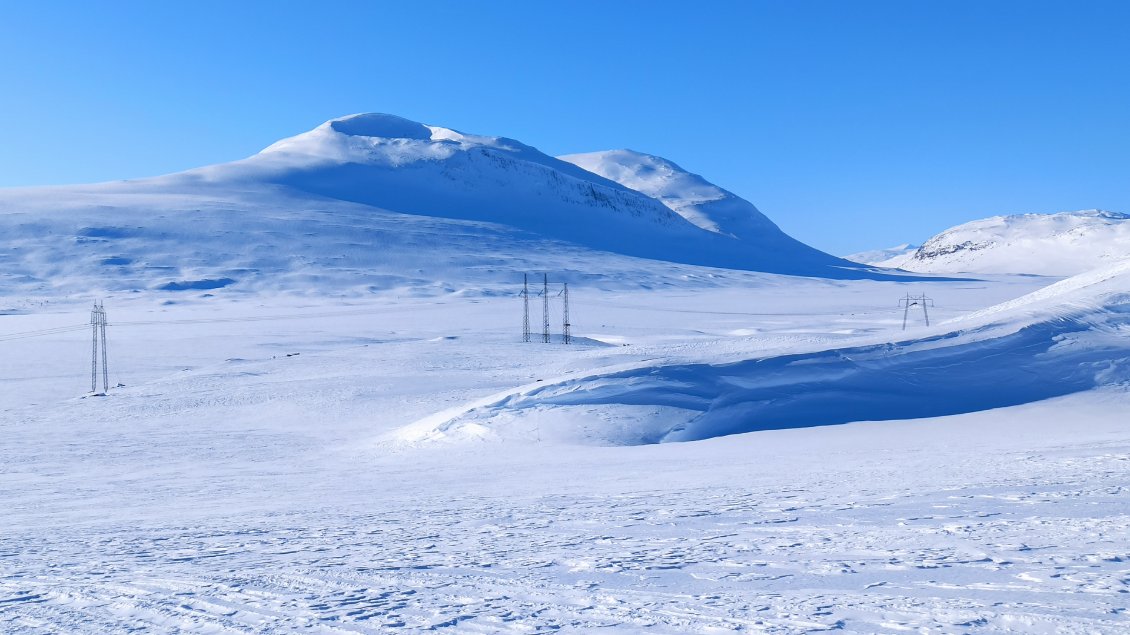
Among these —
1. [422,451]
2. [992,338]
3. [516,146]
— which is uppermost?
[516,146]

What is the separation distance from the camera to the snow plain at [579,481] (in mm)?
5348

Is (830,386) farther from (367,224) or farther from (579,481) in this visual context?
(367,224)

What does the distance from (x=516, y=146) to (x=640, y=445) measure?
145 meters

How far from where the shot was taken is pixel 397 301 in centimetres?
Answer: 6359

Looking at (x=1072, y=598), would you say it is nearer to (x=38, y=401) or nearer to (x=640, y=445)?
(x=640, y=445)

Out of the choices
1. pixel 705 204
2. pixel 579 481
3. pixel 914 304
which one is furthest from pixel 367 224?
pixel 579 481

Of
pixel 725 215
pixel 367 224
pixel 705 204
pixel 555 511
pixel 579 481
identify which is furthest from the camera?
pixel 705 204

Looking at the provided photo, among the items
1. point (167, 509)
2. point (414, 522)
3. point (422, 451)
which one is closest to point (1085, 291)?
point (422, 451)

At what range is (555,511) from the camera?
8328 millimetres

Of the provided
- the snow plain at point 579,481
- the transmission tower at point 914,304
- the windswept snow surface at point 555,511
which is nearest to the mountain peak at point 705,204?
the transmission tower at point 914,304

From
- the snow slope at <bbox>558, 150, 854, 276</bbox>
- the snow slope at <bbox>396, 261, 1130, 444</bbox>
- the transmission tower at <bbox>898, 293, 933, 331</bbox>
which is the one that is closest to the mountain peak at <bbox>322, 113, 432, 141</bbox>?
the snow slope at <bbox>558, 150, 854, 276</bbox>

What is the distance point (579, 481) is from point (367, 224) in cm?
9201

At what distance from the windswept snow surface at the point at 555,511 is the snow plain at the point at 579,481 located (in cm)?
4

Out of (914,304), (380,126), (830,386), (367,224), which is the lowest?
(830,386)
